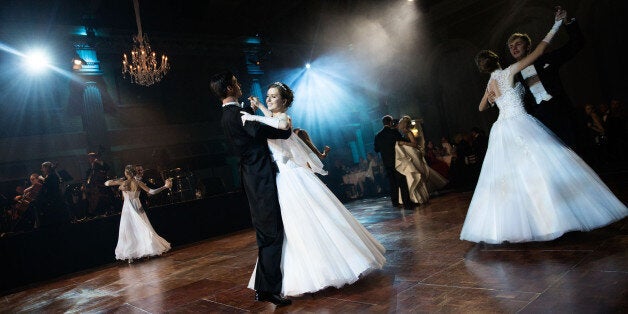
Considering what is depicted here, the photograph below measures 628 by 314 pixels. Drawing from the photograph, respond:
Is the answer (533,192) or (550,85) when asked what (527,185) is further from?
(550,85)

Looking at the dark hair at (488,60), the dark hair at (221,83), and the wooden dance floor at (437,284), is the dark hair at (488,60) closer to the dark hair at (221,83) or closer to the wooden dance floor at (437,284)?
the wooden dance floor at (437,284)

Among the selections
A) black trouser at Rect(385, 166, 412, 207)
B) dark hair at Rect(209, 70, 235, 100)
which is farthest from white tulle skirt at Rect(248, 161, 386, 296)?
black trouser at Rect(385, 166, 412, 207)

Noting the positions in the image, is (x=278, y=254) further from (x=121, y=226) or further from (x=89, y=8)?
(x=89, y=8)

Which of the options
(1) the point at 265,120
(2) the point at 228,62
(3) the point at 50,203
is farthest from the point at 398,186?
(2) the point at 228,62

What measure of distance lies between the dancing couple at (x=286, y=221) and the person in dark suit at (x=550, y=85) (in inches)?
70.1

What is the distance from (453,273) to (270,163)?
1.41m

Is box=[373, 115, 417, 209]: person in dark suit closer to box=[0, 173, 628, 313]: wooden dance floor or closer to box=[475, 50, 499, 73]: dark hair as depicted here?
box=[0, 173, 628, 313]: wooden dance floor

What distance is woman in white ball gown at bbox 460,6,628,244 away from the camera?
244 centimetres

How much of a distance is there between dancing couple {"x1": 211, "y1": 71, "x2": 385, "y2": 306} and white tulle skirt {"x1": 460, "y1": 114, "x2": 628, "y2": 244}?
3.14 feet

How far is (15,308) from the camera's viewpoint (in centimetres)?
429

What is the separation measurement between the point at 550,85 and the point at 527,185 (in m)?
0.84

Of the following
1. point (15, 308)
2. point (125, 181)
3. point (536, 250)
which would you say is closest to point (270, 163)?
point (536, 250)

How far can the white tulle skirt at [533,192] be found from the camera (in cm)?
243

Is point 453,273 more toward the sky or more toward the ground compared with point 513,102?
more toward the ground
